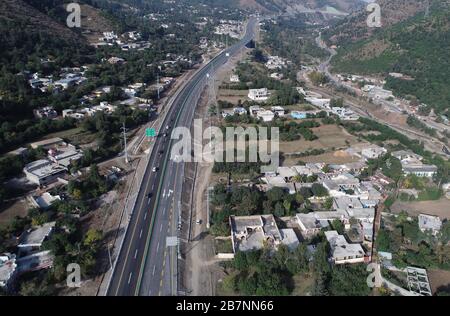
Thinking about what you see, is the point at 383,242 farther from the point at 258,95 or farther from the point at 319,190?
the point at 258,95

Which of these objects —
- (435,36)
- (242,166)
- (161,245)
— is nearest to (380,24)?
(435,36)

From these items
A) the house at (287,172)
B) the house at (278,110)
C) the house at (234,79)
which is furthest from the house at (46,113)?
the house at (234,79)

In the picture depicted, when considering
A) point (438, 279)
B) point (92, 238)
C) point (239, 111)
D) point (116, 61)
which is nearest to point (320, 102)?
point (239, 111)

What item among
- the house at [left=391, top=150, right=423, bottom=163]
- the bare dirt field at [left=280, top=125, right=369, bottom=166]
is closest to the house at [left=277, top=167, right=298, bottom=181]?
the bare dirt field at [left=280, top=125, right=369, bottom=166]

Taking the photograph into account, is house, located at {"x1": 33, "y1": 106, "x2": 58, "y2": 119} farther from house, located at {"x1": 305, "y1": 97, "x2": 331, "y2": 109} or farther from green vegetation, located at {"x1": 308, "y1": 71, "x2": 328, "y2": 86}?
green vegetation, located at {"x1": 308, "y1": 71, "x2": 328, "y2": 86}

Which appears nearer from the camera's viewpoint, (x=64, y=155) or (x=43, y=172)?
(x=43, y=172)
